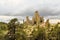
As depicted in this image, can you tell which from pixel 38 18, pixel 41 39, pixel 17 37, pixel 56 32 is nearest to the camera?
pixel 17 37

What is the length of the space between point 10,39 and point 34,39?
696 centimetres

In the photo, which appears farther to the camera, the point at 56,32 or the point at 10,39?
the point at 56,32

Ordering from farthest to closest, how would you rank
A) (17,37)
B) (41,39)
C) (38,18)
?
(38,18) → (41,39) → (17,37)

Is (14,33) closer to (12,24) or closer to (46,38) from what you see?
(12,24)

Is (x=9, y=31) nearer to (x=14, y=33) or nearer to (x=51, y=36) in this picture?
(x=14, y=33)

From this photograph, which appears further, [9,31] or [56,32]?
[56,32]

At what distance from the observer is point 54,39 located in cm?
6712

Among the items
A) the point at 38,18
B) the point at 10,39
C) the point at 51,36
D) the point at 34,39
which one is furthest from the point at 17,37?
the point at 38,18

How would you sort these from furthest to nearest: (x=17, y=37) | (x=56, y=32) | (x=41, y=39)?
(x=56, y=32)
(x=41, y=39)
(x=17, y=37)

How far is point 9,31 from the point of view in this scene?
64812 mm

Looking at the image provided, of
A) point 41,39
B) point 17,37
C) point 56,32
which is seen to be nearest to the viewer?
point 17,37

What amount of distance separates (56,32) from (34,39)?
23.1 ft

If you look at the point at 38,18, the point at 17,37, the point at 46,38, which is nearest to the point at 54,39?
the point at 46,38

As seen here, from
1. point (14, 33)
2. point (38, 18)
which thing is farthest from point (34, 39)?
point (38, 18)
